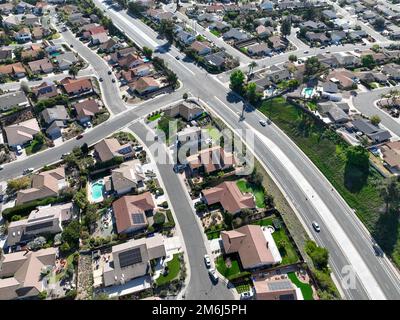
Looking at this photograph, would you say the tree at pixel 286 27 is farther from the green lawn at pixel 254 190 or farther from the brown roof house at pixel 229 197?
the brown roof house at pixel 229 197

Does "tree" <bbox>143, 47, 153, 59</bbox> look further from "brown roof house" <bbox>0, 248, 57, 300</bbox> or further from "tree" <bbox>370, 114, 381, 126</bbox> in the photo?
"brown roof house" <bbox>0, 248, 57, 300</bbox>

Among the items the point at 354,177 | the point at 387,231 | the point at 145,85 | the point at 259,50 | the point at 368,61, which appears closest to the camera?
the point at 387,231

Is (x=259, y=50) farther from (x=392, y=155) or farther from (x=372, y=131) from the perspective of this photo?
(x=392, y=155)

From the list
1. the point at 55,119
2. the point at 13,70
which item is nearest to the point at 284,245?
the point at 55,119

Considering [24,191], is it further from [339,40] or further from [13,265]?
[339,40]

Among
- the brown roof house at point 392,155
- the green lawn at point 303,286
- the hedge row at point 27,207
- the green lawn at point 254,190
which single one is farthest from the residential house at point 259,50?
the green lawn at point 303,286
